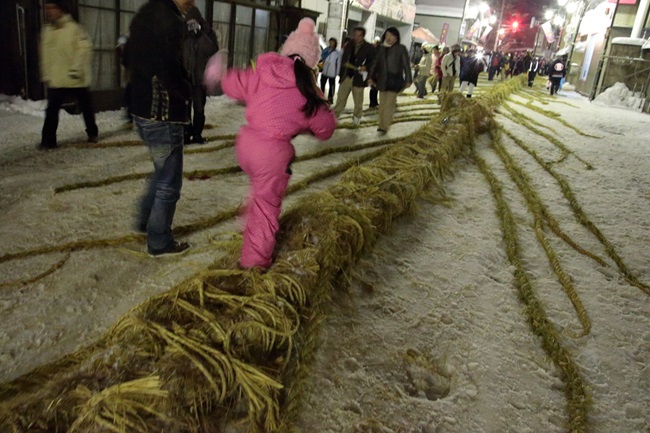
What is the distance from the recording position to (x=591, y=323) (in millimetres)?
2957

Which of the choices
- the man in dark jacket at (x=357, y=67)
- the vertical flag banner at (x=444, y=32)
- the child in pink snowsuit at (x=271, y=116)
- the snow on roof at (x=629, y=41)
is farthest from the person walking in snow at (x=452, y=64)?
the vertical flag banner at (x=444, y=32)

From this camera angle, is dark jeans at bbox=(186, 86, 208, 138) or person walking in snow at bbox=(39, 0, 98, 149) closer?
person walking in snow at bbox=(39, 0, 98, 149)

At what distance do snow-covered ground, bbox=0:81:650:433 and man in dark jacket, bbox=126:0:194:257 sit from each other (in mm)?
439

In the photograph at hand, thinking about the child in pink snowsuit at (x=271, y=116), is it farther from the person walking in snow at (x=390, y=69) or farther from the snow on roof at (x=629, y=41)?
the snow on roof at (x=629, y=41)

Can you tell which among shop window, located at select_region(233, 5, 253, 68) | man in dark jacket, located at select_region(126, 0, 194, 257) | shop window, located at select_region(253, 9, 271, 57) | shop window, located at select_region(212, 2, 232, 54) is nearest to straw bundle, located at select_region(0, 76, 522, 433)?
man in dark jacket, located at select_region(126, 0, 194, 257)

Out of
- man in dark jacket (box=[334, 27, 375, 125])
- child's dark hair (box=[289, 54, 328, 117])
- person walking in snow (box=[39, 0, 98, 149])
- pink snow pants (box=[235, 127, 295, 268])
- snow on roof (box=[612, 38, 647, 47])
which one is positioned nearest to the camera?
child's dark hair (box=[289, 54, 328, 117])

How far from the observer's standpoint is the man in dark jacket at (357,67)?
8648 millimetres

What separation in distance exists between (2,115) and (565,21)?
49.5 m

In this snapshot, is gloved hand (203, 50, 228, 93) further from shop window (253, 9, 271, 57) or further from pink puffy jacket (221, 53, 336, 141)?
shop window (253, 9, 271, 57)

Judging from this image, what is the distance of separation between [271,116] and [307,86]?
0.82 ft

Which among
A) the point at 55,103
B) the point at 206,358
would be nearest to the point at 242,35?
the point at 55,103

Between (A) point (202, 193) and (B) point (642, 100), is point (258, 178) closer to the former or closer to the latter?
(A) point (202, 193)

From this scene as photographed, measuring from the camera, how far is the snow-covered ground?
7.18 feet

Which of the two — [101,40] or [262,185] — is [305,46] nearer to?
[262,185]
